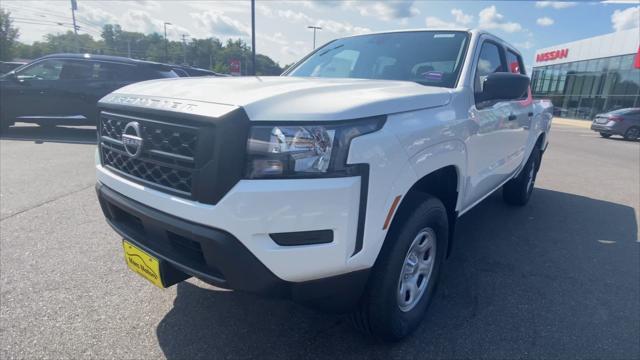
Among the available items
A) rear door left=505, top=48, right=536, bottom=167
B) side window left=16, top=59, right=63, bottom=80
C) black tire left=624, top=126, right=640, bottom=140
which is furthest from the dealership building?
side window left=16, top=59, right=63, bottom=80

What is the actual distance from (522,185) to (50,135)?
9815 millimetres

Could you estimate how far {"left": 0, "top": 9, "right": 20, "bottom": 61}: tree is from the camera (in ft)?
131

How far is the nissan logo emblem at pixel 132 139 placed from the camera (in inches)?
71.7

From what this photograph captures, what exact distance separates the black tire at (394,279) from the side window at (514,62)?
2.51 metres

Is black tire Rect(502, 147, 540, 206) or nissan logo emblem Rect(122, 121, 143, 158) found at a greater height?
nissan logo emblem Rect(122, 121, 143, 158)

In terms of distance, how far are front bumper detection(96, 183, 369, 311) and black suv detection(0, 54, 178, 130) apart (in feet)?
25.8

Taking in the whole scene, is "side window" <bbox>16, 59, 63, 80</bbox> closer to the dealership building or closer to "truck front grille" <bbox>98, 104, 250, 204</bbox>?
"truck front grille" <bbox>98, 104, 250, 204</bbox>

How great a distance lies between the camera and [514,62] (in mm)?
4203

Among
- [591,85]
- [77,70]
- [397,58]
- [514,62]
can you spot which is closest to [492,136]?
[397,58]

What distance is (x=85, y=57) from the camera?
337 inches

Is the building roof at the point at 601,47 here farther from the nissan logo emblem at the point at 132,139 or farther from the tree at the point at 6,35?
the tree at the point at 6,35

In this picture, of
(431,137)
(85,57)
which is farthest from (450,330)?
(85,57)

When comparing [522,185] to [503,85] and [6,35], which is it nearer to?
[503,85]

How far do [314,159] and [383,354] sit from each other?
1262mm
